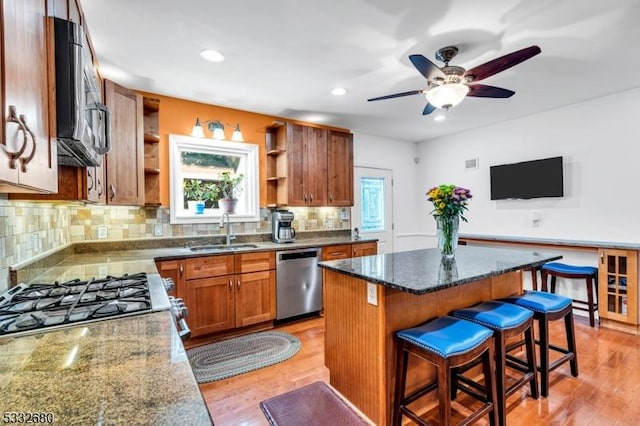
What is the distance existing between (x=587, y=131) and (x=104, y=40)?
4851 mm

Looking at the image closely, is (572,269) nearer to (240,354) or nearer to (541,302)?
(541,302)

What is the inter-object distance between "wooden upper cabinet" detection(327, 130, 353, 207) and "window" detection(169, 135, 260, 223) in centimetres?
98

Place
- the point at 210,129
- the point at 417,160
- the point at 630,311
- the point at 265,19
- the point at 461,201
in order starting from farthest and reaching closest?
the point at 417,160 < the point at 210,129 < the point at 630,311 < the point at 461,201 < the point at 265,19

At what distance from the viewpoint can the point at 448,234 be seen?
224cm

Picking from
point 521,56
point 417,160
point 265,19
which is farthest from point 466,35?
point 417,160

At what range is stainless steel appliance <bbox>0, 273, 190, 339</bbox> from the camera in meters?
1.10

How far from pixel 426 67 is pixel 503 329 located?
1.68 m

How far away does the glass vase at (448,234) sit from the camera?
2.20m

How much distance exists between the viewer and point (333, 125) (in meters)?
4.46

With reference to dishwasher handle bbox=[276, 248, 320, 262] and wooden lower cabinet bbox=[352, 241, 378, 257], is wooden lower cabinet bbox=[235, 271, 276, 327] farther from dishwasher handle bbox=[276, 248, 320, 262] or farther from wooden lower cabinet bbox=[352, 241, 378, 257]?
wooden lower cabinet bbox=[352, 241, 378, 257]

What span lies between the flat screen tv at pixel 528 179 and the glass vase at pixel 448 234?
2454mm

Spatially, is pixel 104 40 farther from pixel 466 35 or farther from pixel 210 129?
pixel 466 35

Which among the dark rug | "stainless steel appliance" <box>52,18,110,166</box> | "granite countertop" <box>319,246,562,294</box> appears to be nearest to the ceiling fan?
"granite countertop" <box>319,246,562,294</box>

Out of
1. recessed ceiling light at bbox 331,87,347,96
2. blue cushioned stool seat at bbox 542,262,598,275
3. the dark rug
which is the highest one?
recessed ceiling light at bbox 331,87,347,96
